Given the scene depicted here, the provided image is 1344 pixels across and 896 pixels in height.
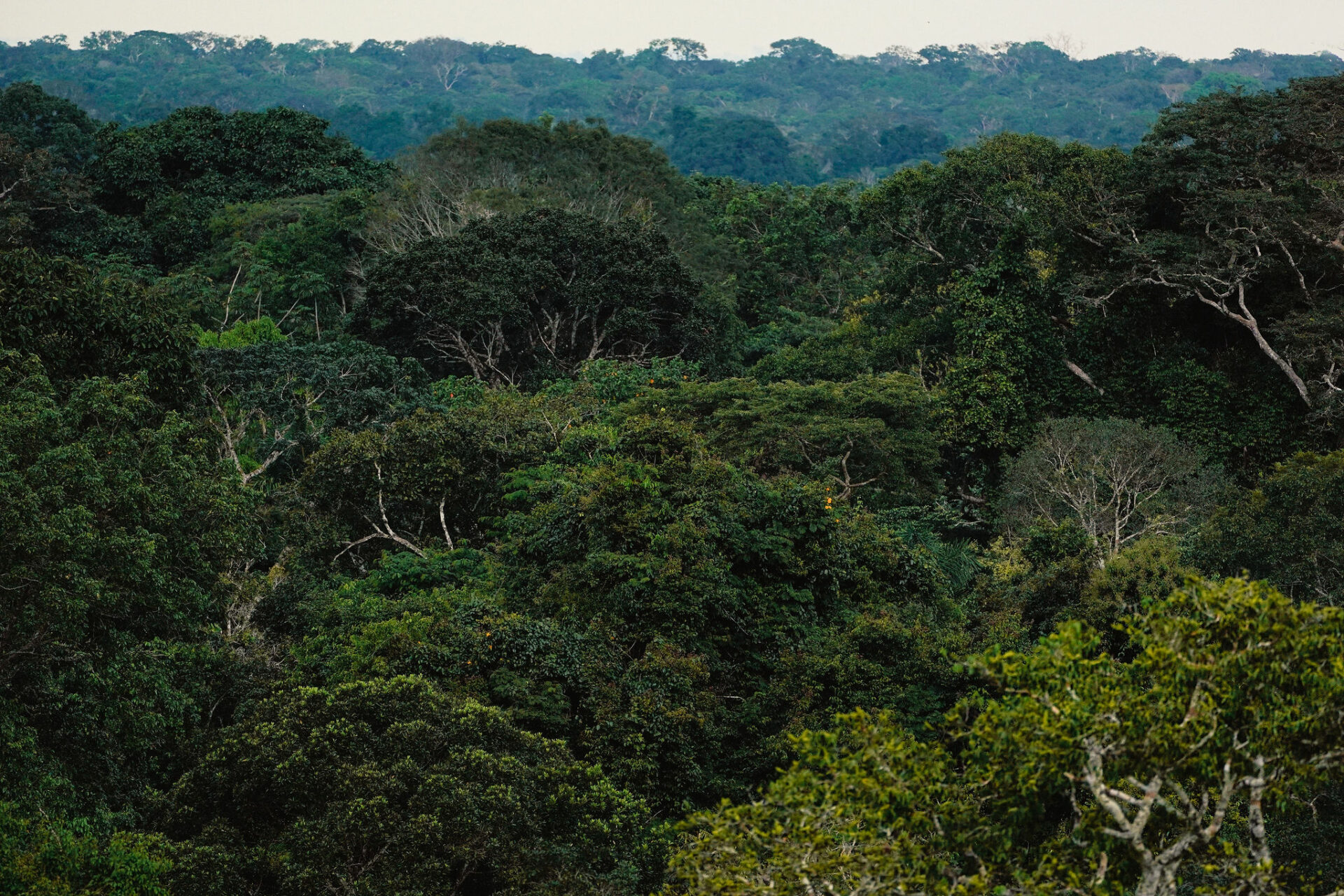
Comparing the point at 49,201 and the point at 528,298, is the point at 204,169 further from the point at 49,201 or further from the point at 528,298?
the point at 528,298

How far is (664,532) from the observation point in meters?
16.1

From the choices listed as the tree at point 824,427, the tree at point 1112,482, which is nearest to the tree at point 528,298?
the tree at point 824,427

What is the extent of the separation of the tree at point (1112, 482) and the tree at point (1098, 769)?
15.5 meters

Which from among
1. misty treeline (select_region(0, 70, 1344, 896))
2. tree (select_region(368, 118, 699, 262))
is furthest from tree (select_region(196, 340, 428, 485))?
tree (select_region(368, 118, 699, 262))

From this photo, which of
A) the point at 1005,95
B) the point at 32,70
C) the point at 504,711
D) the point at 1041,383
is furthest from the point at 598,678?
the point at 1005,95

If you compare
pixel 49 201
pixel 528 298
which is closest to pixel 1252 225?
pixel 528 298

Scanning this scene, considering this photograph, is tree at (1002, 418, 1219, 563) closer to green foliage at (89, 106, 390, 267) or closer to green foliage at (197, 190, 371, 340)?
green foliage at (197, 190, 371, 340)

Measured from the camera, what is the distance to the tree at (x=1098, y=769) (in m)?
7.39

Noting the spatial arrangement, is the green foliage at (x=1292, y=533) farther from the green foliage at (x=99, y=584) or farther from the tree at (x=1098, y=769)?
the green foliage at (x=99, y=584)

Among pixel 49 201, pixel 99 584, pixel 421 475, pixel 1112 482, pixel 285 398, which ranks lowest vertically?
pixel 1112 482

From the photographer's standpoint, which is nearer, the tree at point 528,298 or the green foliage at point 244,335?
the green foliage at point 244,335

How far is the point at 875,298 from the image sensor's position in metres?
36.7

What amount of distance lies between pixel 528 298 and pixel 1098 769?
24.6 metres

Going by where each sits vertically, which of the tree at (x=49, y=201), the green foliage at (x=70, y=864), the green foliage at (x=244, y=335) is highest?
the tree at (x=49, y=201)
